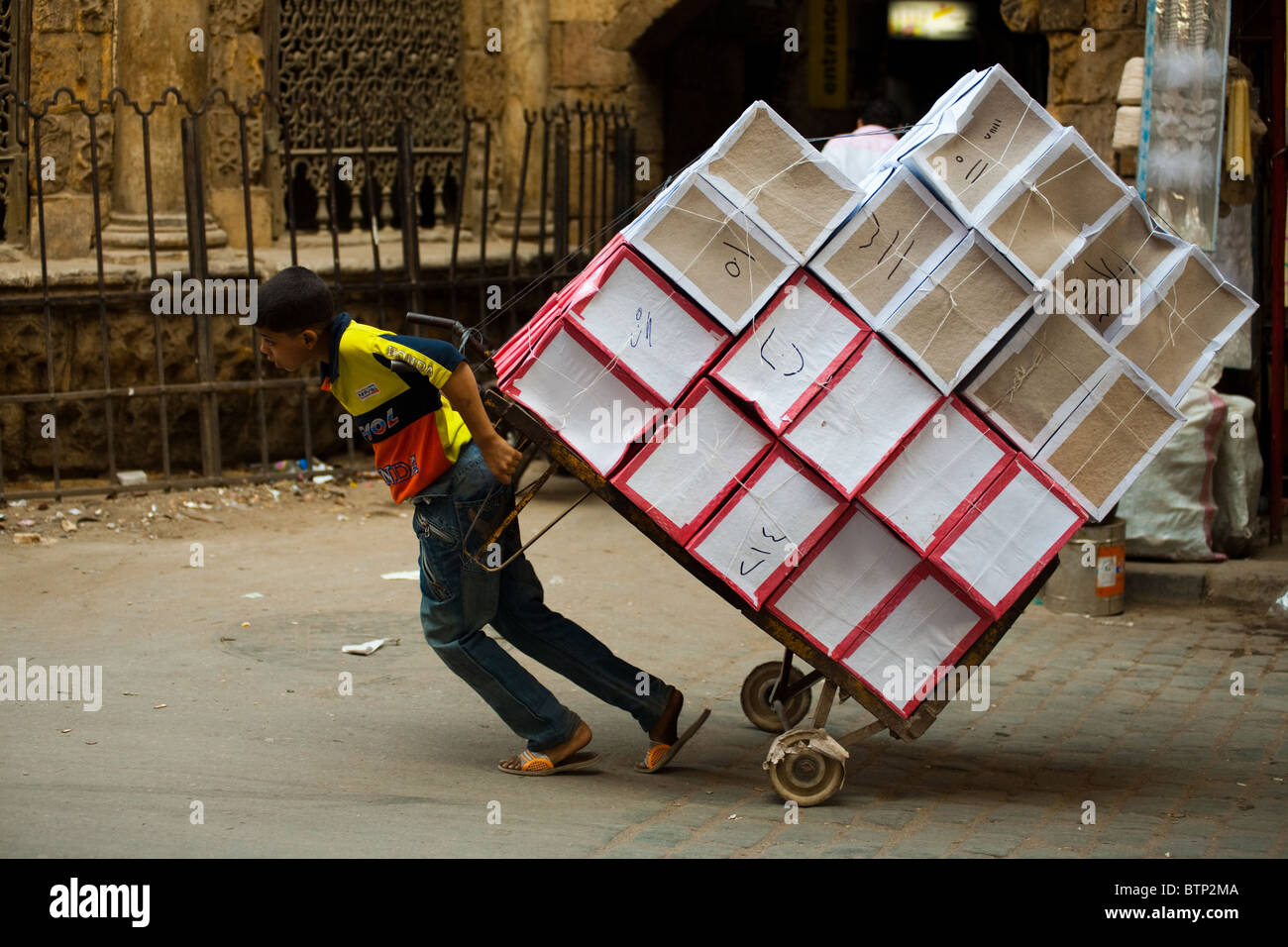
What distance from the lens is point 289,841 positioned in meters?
3.83

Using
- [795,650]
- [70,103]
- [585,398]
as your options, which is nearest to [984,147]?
[585,398]

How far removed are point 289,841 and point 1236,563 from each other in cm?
525

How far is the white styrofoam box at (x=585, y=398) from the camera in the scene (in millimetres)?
4039

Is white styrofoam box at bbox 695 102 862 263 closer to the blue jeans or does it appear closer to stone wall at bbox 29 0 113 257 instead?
the blue jeans

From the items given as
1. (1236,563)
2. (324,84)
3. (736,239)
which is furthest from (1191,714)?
(324,84)

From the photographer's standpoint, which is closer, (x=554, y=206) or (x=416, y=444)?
(x=416, y=444)

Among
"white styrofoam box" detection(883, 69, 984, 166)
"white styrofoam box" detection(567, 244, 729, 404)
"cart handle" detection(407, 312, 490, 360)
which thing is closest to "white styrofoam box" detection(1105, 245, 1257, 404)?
"white styrofoam box" detection(883, 69, 984, 166)

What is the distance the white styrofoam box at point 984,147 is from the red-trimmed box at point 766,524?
84 cm

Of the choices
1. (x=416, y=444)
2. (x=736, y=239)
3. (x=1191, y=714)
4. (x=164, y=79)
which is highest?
(x=164, y=79)

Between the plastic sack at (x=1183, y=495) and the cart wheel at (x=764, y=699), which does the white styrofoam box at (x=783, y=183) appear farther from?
the plastic sack at (x=1183, y=495)

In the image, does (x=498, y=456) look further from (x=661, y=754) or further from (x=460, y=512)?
(x=661, y=754)

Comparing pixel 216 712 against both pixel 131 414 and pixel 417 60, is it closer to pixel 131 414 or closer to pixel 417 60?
pixel 131 414

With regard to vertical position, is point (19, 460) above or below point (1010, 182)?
below

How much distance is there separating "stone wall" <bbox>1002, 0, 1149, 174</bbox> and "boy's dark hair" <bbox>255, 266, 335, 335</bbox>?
5199 mm
